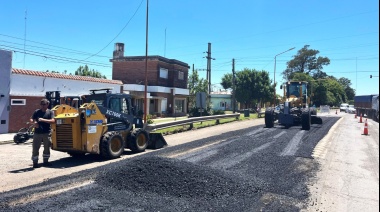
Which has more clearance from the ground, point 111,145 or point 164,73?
point 164,73

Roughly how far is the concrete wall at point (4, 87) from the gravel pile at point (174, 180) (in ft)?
44.2

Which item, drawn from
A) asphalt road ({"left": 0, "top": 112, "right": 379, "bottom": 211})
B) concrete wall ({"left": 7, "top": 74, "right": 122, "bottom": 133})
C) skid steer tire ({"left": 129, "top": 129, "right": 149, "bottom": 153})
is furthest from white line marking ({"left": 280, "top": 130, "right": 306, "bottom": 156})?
concrete wall ({"left": 7, "top": 74, "right": 122, "bottom": 133})

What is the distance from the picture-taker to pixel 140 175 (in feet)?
23.6

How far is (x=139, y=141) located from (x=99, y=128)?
6.89ft

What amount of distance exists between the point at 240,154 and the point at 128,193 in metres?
5.51

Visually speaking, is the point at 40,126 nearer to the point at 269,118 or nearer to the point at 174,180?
the point at 174,180

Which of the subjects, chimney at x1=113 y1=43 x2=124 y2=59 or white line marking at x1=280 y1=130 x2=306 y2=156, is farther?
chimney at x1=113 y1=43 x2=124 y2=59

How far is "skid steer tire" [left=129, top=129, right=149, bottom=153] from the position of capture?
39.7ft

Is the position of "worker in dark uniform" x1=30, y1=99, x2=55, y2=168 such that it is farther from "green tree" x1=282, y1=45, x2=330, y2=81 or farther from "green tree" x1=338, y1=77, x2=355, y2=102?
"green tree" x1=338, y1=77, x2=355, y2=102

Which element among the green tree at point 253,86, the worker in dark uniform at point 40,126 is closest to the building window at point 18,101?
the worker in dark uniform at point 40,126

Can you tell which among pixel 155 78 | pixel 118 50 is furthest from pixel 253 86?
pixel 118 50

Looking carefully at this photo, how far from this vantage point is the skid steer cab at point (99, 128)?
33.6 ft

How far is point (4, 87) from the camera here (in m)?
18.5

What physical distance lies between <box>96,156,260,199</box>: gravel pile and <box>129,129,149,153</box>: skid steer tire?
423cm
